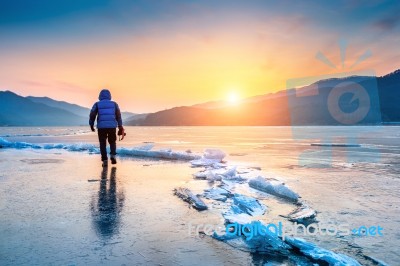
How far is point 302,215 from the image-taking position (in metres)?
4.59

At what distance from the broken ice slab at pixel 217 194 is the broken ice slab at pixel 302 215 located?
145cm

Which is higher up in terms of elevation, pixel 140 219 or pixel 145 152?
pixel 145 152

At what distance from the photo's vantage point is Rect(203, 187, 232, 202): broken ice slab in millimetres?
5848

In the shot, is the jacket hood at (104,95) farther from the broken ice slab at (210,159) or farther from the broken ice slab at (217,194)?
the broken ice slab at (217,194)

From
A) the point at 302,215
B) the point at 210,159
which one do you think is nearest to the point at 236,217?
the point at 302,215

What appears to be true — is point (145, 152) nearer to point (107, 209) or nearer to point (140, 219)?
point (107, 209)

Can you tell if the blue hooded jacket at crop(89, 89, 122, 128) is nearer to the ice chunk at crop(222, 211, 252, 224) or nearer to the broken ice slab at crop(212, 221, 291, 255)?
the ice chunk at crop(222, 211, 252, 224)

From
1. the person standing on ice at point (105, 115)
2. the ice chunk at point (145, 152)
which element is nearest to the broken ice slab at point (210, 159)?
the ice chunk at point (145, 152)

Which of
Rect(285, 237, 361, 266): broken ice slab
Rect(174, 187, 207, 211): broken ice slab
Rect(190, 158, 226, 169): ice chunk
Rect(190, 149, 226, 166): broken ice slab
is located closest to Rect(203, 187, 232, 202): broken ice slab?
Rect(174, 187, 207, 211): broken ice slab

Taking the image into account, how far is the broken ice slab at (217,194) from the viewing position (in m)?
5.85

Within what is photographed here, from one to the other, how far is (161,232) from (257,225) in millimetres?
1316

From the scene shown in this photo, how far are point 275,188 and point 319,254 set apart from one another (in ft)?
10.7

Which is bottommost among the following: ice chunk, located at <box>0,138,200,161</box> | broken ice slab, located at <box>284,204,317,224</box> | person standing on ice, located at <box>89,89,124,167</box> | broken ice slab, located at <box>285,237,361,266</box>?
broken ice slab, located at <box>284,204,317,224</box>

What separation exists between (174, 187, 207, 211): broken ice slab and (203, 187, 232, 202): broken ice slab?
396mm
